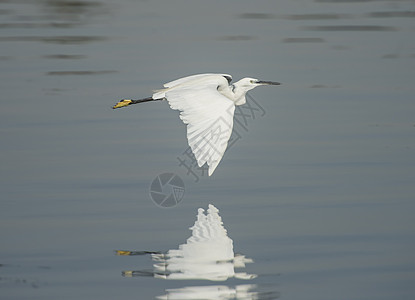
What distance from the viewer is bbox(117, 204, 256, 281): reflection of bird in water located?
552cm

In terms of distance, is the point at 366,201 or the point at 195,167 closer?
the point at 366,201

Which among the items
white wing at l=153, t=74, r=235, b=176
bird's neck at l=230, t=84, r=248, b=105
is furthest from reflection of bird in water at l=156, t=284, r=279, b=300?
bird's neck at l=230, t=84, r=248, b=105

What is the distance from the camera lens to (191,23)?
52.7ft

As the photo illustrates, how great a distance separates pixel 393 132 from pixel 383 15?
808cm

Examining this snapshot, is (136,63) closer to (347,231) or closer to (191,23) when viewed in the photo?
(191,23)

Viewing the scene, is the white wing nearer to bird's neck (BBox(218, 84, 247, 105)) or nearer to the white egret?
the white egret

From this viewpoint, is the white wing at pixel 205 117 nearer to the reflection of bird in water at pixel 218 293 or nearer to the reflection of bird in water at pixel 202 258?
the reflection of bird in water at pixel 202 258

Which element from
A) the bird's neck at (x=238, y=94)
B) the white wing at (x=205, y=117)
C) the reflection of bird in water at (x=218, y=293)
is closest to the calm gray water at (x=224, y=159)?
the reflection of bird in water at (x=218, y=293)

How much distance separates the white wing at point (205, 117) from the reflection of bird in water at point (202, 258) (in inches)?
19.7

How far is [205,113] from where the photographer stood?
681 centimetres

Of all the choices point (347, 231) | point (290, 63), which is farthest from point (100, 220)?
Answer: point (290, 63)

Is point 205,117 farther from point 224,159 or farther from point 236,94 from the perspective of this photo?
point 236,94

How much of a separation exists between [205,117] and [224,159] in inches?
61.0

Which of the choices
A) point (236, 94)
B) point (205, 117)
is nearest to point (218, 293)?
point (205, 117)
